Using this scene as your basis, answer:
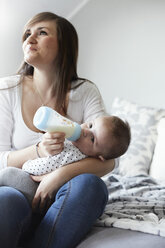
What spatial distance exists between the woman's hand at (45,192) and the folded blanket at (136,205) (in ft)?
0.64

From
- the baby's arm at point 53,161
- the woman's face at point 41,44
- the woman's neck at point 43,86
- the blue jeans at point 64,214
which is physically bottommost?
the blue jeans at point 64,214

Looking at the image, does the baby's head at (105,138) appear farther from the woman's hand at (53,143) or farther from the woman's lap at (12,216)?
the woman's lap at (12,216)

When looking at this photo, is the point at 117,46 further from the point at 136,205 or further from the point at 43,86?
the point at 136,205

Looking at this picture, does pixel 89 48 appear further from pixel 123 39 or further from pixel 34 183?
pixel 34 183

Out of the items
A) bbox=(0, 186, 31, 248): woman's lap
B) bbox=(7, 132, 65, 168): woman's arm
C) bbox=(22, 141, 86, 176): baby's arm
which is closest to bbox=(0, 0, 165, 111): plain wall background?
bbox=(7, 132, 65, 168): woman's arm

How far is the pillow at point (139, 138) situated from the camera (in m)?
2.21

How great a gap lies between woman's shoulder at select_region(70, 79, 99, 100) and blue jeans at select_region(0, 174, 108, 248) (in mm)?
494

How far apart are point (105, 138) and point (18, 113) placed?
41 cm

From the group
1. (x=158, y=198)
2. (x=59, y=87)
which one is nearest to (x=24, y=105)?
(x=59, y=87)

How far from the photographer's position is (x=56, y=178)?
1.24 metres

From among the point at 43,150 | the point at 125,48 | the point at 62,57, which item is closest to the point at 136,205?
the point at 43,150

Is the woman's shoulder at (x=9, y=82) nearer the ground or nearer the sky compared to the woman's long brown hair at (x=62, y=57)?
nearer the ground

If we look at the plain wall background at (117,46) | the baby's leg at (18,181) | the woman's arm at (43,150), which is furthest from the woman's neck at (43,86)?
the plain wall background at (117,46)

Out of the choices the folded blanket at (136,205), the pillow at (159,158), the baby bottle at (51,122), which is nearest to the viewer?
the baby bottle at (51,122)
